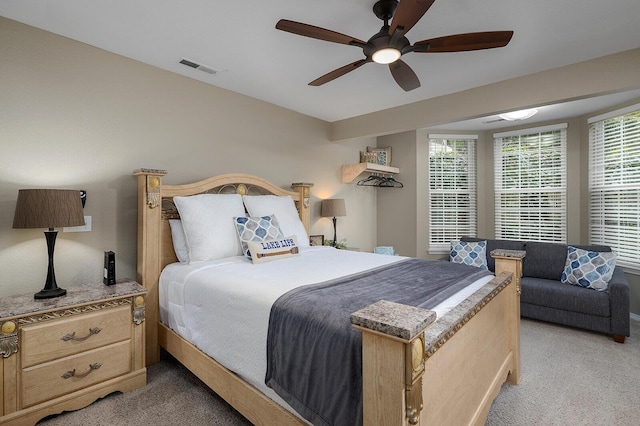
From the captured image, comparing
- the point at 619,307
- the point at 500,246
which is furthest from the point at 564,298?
the point at 500,246

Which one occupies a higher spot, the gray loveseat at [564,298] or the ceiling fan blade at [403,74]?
the ceiling fan blade at [403,74]

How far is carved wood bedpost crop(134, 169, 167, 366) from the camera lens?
8.33ft

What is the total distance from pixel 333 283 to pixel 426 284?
1.85ft

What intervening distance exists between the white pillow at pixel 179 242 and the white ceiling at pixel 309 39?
56.7 inches

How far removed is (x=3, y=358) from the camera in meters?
1.71

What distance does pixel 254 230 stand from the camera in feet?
9.13

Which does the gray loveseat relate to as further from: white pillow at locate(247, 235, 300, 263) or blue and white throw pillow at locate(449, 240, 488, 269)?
white pillow at locate(247, 235, 300, 263)

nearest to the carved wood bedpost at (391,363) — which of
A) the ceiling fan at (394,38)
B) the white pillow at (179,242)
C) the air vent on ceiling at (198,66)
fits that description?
the ceiling fan at (394,38)

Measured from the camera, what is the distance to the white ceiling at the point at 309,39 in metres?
1.98

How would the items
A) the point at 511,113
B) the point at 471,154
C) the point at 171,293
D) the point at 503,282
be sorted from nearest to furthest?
the point at 503,282
the point at 171,293
the point at 511,113
the point at 471,154

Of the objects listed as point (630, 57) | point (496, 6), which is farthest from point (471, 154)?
point (496, 6)

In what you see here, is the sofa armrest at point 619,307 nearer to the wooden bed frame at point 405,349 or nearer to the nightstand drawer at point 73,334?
the wooden bed frame at point 405,349

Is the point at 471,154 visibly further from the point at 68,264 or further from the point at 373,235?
the point at 68,264

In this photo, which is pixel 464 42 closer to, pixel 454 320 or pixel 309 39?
pixel 309 39
